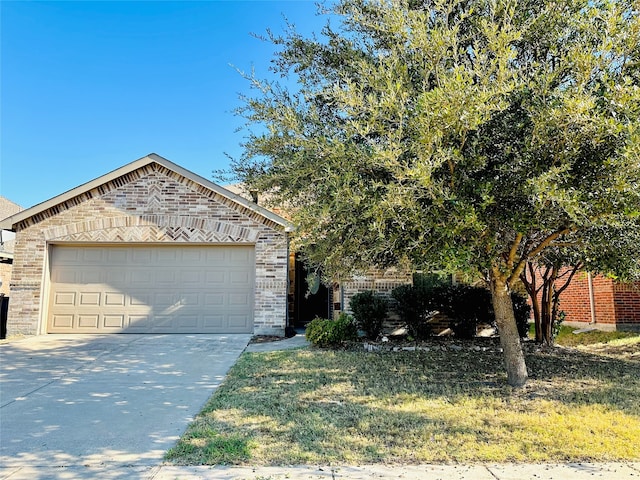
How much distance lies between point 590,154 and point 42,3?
12444 millimetres

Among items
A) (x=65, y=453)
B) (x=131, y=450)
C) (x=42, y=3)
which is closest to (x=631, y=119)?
(x=131, y=450)

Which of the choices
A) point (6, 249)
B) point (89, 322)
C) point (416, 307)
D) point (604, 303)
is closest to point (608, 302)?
point (604, 303)

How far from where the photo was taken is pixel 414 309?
10.0 meters

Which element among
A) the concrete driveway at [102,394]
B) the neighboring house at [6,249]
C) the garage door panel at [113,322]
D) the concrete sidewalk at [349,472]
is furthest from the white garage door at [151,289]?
the concrete sidewalk at [349,472]

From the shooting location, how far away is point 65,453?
396 cm

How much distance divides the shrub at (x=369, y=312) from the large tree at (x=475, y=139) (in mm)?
3908

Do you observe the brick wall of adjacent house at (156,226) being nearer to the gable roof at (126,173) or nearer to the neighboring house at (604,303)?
the gable roof at (126,173)

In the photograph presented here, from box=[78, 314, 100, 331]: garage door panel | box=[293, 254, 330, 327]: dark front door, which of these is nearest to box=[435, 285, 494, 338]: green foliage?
box=[293, 254, 330, 327]: dark front door

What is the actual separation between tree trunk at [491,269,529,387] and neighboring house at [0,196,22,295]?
1221 centimetres

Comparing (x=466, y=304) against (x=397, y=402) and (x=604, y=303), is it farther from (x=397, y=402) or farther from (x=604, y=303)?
(x=604, y=303)

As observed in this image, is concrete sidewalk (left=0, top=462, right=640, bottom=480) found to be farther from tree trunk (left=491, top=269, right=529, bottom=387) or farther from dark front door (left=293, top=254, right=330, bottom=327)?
dark front door (left=293, top=254, right=330, bottom=327)

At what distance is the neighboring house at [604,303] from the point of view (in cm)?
1244

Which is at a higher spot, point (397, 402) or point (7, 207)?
point (7, 207)

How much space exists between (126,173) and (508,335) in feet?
32.3
